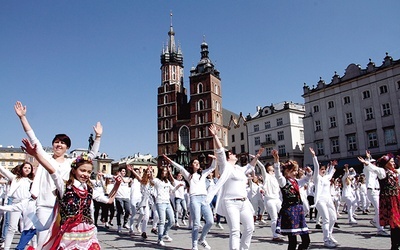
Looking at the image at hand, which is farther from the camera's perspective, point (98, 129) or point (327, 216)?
point (327, 216)

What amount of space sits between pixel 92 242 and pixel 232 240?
278 centimetres

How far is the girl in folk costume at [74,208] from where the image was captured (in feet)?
13.1

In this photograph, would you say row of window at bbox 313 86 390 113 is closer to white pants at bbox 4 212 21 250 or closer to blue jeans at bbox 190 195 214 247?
blue jeans at bbox 190 195 214 247

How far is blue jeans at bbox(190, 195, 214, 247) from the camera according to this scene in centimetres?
815

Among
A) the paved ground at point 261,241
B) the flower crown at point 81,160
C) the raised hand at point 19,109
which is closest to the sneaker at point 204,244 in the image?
the paved ground at point 261,241

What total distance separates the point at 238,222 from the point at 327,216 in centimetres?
→ 341

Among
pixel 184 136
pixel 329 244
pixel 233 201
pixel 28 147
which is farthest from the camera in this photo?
pixel 184 136

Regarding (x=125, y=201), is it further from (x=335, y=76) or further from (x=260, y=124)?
(x=260, y=124)

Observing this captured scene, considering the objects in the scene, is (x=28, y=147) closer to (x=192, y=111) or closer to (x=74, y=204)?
(x=74, y=204)

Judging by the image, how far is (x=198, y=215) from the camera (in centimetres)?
859

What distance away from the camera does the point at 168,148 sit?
80.4 metres

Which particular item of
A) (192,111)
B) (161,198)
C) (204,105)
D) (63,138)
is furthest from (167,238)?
(192,111)

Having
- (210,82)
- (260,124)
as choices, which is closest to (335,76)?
(260,124)

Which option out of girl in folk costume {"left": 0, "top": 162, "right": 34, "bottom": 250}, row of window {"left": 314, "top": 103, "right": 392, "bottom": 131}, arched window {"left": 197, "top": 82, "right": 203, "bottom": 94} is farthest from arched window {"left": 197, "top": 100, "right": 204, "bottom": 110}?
girl in folk costume {"left": 0, "top": 162, "right": 34, "bottom": 250}
